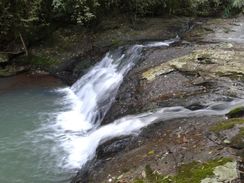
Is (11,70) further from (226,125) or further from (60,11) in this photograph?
(226,125)

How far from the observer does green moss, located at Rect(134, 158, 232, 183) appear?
590cm

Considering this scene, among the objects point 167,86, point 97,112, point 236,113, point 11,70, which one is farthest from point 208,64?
point 11,70

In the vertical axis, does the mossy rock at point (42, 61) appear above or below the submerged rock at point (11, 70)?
above

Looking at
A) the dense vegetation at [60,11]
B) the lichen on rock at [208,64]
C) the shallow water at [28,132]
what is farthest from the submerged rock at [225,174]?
the dense vegetation at [60,11]

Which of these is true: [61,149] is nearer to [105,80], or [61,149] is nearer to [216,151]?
[105,80]

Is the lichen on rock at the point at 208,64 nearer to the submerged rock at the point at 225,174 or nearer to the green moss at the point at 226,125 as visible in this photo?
the green moss at the point at 226,125

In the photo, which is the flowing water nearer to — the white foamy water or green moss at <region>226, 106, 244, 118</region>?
the white foamy water

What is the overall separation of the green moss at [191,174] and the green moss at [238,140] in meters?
0.46

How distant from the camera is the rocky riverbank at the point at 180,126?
249 inches

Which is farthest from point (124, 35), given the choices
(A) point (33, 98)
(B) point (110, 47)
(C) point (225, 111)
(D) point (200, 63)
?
(C) point (225, 111)

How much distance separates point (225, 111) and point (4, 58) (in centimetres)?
1092

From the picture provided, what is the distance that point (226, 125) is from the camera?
7207 millimetres

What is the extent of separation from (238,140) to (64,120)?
22.1ft

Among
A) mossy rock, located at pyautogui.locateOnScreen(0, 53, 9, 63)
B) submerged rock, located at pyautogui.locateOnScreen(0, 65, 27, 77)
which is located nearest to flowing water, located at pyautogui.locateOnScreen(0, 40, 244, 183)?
submerged rock, located at pyautogui.locateOnScreen(0, 65, 27, 77)
